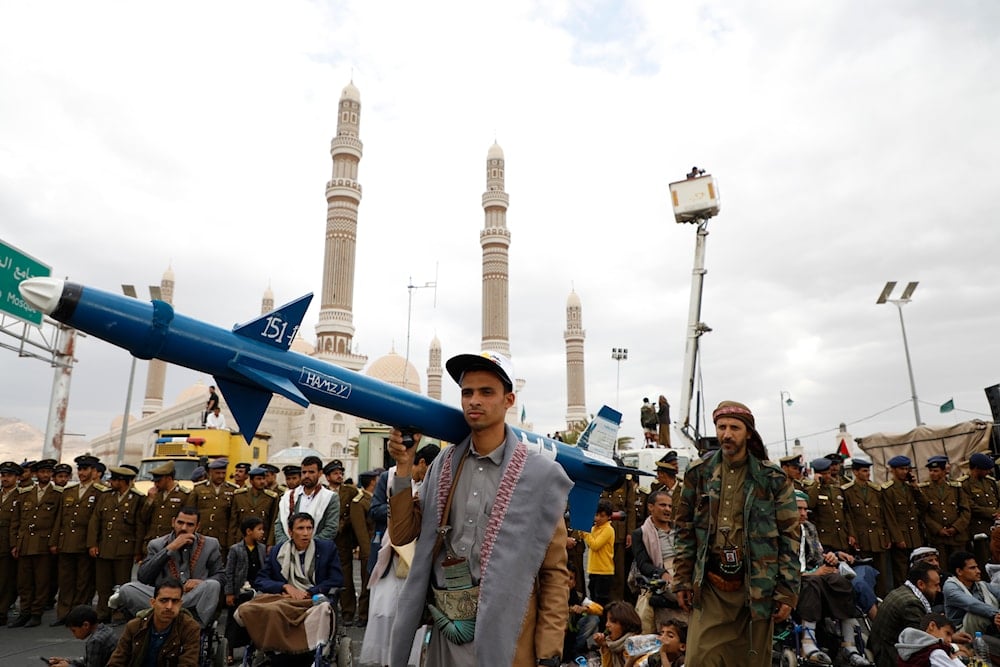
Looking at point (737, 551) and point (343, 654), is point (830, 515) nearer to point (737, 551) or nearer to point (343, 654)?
point (737, 551)

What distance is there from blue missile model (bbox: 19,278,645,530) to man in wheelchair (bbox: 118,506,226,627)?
115 centimetres

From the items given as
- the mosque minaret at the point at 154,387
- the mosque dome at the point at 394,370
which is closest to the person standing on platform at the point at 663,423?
the mosque dome at the point at 394,370

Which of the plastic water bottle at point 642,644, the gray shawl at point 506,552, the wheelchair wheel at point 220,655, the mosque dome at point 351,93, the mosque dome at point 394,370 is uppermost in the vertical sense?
the mosque dome at point 351,93

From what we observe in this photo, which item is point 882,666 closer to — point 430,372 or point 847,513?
point 847,513

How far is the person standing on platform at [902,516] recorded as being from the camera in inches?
315

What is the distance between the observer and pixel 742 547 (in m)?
3.57

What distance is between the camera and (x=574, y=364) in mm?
49500

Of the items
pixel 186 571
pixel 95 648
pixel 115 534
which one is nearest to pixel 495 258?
pixel 115 534

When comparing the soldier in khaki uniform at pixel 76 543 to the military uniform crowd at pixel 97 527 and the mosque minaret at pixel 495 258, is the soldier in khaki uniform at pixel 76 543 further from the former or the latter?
the mosque minaret at pixel 495 258

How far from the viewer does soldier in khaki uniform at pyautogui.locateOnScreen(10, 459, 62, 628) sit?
751 cm

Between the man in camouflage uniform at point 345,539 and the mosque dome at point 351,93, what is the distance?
3397cm

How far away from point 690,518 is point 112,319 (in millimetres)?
3864

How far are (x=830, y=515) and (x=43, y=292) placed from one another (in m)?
8.27

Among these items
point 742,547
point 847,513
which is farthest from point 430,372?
point 742,547
